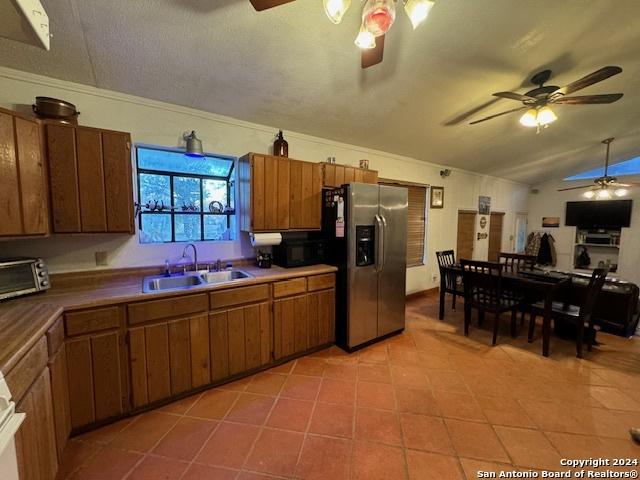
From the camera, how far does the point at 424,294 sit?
4848mm

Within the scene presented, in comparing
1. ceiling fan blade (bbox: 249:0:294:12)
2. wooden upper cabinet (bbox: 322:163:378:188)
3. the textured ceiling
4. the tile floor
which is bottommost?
the tile floor

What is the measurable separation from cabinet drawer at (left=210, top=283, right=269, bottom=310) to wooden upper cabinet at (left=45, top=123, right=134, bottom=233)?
859 mm

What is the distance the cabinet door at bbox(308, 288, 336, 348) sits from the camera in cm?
267

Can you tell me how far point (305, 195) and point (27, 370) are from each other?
7.61ft

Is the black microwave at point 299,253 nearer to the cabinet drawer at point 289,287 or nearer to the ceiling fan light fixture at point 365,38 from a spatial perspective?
the cabinet drawer at point 289,287

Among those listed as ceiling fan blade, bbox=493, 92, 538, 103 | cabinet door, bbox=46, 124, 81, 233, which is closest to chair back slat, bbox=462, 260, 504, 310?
ceiling fan blade, bbox=493, 92, 538, 103

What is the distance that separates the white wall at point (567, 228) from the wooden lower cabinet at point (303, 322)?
25.6 feet

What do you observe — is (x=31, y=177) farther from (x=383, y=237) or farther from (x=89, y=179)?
(x=383, y=237)

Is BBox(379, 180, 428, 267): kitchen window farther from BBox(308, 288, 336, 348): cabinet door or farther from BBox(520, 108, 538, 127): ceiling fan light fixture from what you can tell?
BBox(308, 288, 336, 348): cabinet door

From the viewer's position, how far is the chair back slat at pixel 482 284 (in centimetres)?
291

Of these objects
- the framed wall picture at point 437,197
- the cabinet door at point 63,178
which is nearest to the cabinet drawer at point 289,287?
the cabinet door at point 63,178

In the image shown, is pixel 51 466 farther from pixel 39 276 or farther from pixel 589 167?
pixel 589 167

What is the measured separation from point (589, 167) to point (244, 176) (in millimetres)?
8422

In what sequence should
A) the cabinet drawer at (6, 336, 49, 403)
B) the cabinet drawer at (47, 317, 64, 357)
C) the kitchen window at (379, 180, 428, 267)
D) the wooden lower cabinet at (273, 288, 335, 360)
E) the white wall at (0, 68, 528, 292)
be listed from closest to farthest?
the cabinet drawer at (6, 336, 49, 403) → the cabinet drawer at (47, 317, 64, 357) → the white wall at (0, 68, 528, 292) → the wooden lower cabinet at (273, 288, 335, 360) → the kitchen window at (379, 180, 428, 267)
